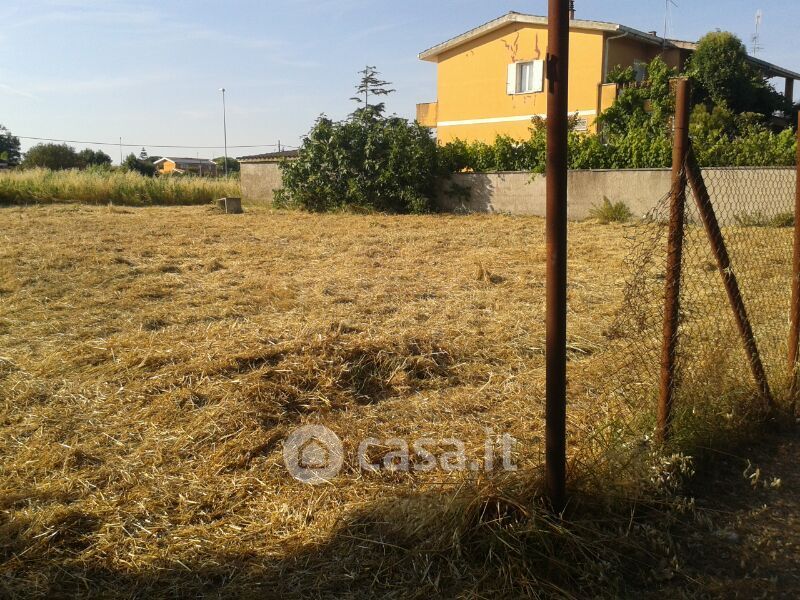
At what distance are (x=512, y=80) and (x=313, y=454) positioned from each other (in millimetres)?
22020

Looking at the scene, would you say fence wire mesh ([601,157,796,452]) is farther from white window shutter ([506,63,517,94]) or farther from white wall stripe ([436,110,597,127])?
white window shutter ([506,63,517,94])

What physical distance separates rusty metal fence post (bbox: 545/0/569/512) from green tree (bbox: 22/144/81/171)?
4827 centimetres

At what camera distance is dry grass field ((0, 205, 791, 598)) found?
6.84 ft

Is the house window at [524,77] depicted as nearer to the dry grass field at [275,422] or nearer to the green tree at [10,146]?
the dry grass field at [275,422]

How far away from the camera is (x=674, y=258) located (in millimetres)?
2531

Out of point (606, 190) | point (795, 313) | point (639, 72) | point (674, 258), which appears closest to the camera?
point (674, 258)

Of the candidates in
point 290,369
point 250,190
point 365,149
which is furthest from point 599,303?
point 250,190

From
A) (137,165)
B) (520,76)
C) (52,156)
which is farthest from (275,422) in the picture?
(137,165)

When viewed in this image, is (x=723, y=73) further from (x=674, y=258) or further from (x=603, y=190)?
(x=674, y=258)

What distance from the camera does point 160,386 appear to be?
145 inches

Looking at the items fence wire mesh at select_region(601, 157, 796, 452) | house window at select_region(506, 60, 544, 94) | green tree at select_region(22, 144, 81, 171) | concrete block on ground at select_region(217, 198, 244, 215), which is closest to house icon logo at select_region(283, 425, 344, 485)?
fence wire mesh at select_region(601, 157, 796, 452)

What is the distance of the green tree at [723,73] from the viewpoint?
19469 millimetres

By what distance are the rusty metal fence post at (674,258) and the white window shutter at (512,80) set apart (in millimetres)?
21459

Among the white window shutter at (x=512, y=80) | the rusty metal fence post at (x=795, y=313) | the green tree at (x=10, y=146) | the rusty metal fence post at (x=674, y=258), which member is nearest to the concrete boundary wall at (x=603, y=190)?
the rusty metal fence post at (x=795, y=313)
